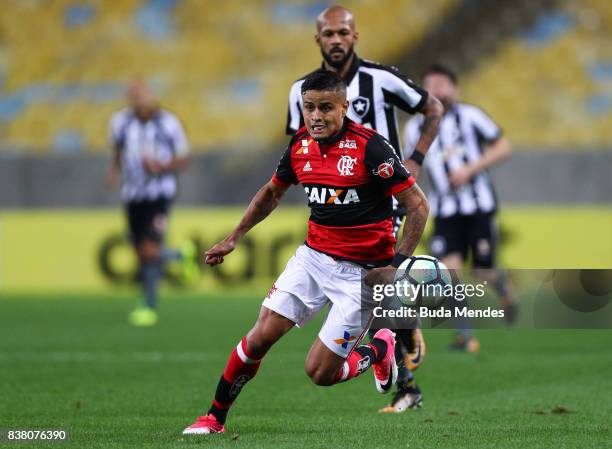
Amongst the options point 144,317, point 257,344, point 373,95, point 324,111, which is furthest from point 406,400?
point 144,317

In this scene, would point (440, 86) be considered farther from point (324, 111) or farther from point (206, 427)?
point (206, 427)

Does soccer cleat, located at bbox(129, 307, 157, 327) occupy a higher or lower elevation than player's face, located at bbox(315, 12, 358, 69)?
lower

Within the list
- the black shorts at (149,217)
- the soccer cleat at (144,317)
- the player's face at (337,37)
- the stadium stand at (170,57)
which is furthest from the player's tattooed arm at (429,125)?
the stadium stand at (170,57)

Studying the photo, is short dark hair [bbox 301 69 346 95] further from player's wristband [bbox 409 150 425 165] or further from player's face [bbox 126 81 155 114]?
player's face [bbox 126 81 155 114]

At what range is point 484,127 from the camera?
9750 mm

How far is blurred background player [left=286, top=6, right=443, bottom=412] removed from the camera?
20.7ft

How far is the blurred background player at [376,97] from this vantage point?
6.31m

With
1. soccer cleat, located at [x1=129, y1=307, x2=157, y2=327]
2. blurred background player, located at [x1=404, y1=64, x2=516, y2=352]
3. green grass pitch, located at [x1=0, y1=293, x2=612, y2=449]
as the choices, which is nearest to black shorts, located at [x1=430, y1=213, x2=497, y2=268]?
blurred background player, located at [x1=404, y1=64, x2=516, y2=352]

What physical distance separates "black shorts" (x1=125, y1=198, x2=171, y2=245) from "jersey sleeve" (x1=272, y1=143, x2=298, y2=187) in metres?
6.84

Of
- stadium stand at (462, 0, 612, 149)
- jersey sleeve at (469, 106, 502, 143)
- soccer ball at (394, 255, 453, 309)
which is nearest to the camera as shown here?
soccer ball at (394, 255, 453, 309)

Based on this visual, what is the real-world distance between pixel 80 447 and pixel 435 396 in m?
2.66

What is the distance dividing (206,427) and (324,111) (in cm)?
162

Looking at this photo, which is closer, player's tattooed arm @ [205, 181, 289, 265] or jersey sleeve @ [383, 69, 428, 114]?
player's tattooed arm @ [205, 181, 289, 265]

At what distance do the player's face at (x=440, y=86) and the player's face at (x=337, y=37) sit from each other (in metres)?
2.71
